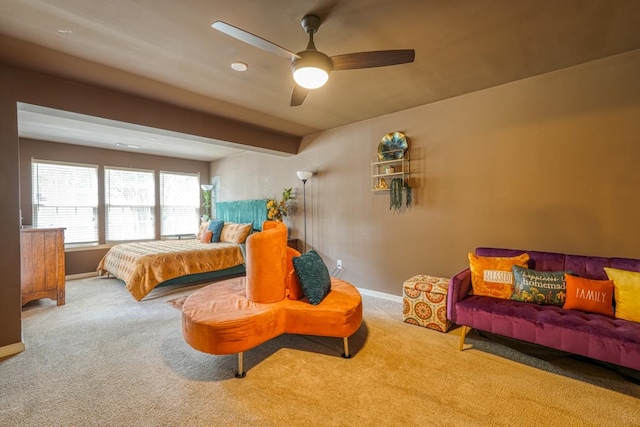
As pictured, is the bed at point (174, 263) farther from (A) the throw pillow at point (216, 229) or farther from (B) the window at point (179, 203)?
(B) the window at point (179, 203)

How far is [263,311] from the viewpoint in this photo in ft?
7.42

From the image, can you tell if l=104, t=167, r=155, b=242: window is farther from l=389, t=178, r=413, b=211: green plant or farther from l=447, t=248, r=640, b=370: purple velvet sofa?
l=447, t=248, r=640, b=370: purple velvet sofa

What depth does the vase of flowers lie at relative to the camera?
5.23 meters

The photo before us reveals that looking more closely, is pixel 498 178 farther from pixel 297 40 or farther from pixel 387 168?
pixel 297 40

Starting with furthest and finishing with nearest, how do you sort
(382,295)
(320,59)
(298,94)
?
(382,295), (298,94), (320,59)

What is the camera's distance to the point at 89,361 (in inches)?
94.1

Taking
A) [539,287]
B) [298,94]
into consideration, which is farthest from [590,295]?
[298,94]

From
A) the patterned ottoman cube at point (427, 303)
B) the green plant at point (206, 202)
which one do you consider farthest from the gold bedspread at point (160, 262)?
the patterned ottoman cube at point (427, 303)

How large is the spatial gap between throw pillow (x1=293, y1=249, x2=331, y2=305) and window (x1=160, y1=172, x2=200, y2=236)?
17.5ft

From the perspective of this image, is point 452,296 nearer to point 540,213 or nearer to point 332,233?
point 540,213

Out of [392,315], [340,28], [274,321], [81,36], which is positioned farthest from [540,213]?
[81,36]

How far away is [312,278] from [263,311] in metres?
0.53

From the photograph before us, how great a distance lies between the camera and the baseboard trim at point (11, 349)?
8.10 ft

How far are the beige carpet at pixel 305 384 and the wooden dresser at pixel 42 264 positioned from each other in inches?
38.1
